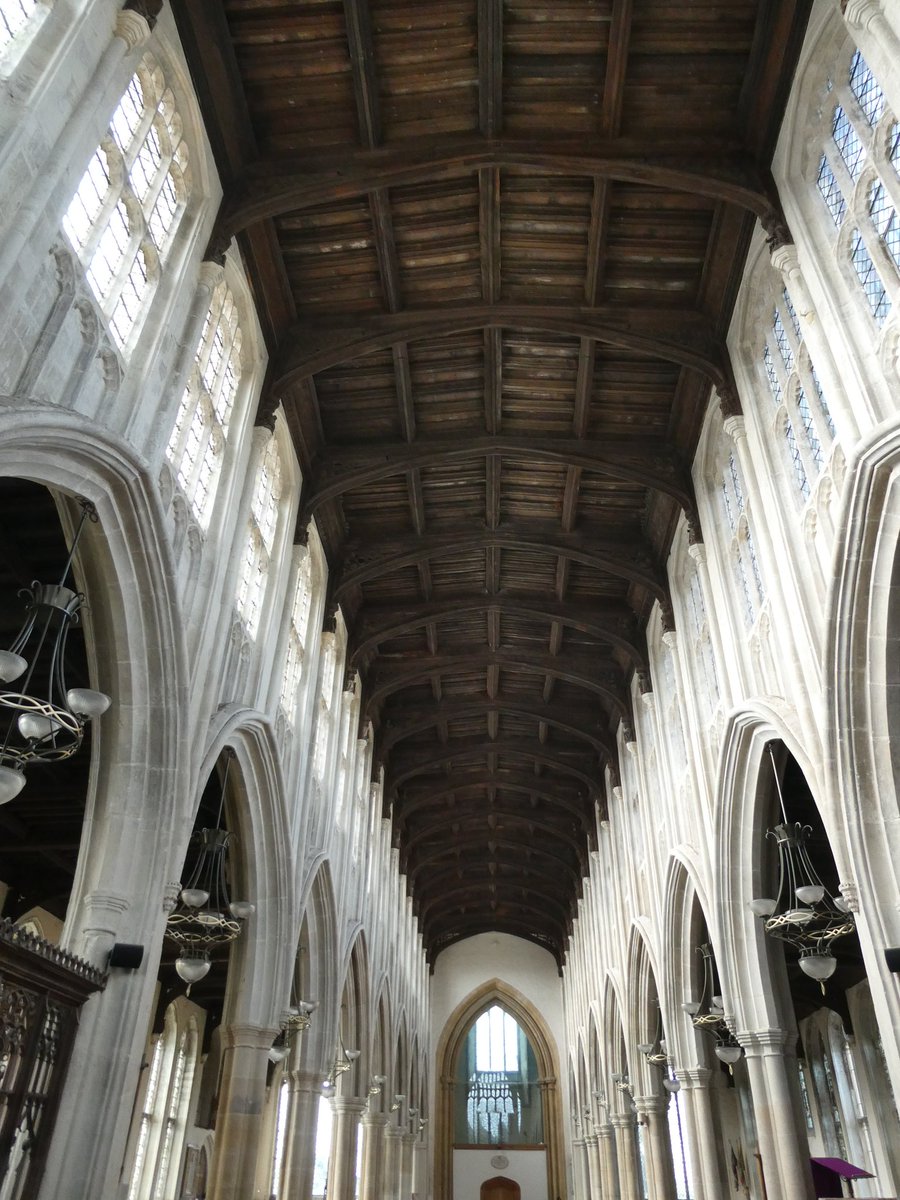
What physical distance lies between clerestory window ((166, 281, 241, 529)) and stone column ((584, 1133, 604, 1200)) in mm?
28055

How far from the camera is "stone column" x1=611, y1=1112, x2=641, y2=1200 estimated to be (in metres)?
25.3

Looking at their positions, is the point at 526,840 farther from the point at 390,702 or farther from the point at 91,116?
the point at 91,116

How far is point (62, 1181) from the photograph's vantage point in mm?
7539

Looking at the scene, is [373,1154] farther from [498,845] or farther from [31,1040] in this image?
[31,1040]

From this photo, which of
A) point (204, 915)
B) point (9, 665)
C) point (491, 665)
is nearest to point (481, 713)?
point (491, 665)

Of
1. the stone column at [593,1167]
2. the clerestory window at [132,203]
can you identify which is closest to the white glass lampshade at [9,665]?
the clerestory window at [132,203]

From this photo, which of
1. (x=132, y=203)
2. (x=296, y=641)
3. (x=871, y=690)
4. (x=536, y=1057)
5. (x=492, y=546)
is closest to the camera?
(x=132, y=203)

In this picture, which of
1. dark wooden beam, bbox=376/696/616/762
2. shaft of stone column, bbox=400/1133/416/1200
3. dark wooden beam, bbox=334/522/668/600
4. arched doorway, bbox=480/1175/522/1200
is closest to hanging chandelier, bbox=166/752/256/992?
dark wooden beam, bbox=334/522/668/600

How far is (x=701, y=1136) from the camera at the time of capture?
1509 centimetres

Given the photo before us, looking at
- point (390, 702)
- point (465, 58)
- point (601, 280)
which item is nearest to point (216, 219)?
point (465, 58)

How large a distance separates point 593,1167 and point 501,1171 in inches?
369

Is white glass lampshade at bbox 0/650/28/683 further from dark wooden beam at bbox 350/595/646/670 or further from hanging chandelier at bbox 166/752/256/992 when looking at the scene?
dark wooden beam at bbox 350/595/646/670

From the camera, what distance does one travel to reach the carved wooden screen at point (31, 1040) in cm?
730

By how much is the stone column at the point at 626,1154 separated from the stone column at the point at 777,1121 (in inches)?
620
